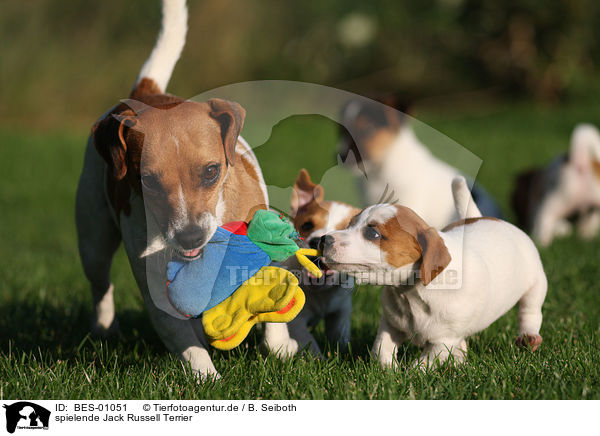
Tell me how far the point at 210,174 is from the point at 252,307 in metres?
0.59

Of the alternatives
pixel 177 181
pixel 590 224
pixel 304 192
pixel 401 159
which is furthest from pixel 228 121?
pixel 590 224

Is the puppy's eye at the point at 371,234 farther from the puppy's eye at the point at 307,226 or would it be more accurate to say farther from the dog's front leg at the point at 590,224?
the dog's front leg at the point at 590,224

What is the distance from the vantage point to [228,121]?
115 inches

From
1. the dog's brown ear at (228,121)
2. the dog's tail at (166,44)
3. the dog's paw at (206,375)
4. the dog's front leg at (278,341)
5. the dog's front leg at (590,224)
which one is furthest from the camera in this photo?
the dog's front leg at (590,224)

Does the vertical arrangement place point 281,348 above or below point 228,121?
below

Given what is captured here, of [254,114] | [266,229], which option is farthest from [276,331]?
[254,114]

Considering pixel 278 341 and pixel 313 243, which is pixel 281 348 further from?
pixel 313 243

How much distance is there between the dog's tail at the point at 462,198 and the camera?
337cm

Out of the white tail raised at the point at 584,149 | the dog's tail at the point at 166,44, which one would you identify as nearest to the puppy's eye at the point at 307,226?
the dog's tail at the point at 166,44

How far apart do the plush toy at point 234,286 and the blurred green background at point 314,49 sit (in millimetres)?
11114

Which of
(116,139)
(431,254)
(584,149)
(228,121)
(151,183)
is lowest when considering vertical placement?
(584,149)

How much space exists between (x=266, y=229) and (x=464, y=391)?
1102mm

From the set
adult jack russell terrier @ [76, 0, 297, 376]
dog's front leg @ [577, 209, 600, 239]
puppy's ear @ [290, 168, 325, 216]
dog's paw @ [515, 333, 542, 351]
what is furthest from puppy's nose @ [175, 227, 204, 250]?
dog's front leg @ [577, 209, 600, 239]
